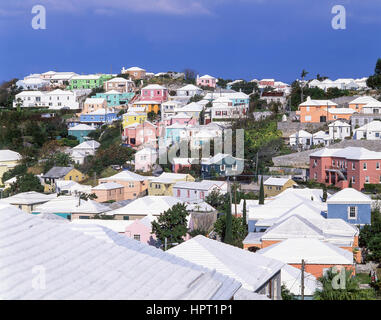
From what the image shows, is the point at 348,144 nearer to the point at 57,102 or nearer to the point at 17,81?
the point at 57,102

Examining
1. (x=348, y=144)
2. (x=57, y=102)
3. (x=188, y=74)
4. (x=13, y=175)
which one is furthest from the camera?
(x=188, y=74)

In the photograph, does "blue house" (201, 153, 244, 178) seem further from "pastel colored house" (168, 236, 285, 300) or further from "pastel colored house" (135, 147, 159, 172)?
"pastel colored house" (168, 236, 285, 300)

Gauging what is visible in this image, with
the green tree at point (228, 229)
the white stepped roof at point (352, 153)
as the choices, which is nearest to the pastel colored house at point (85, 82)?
the white stepped roof at point (352, 153)

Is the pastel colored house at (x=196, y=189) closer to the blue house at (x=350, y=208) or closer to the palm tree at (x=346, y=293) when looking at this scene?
the blue house at (x=350, y=208)

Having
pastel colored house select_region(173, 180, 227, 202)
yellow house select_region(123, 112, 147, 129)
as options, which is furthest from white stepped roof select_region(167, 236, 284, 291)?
yellow house select_region(123, 112, 147, 129)

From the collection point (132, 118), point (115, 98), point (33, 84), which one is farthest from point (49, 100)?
point (132, 118)

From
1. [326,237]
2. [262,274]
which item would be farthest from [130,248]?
[326,237]
